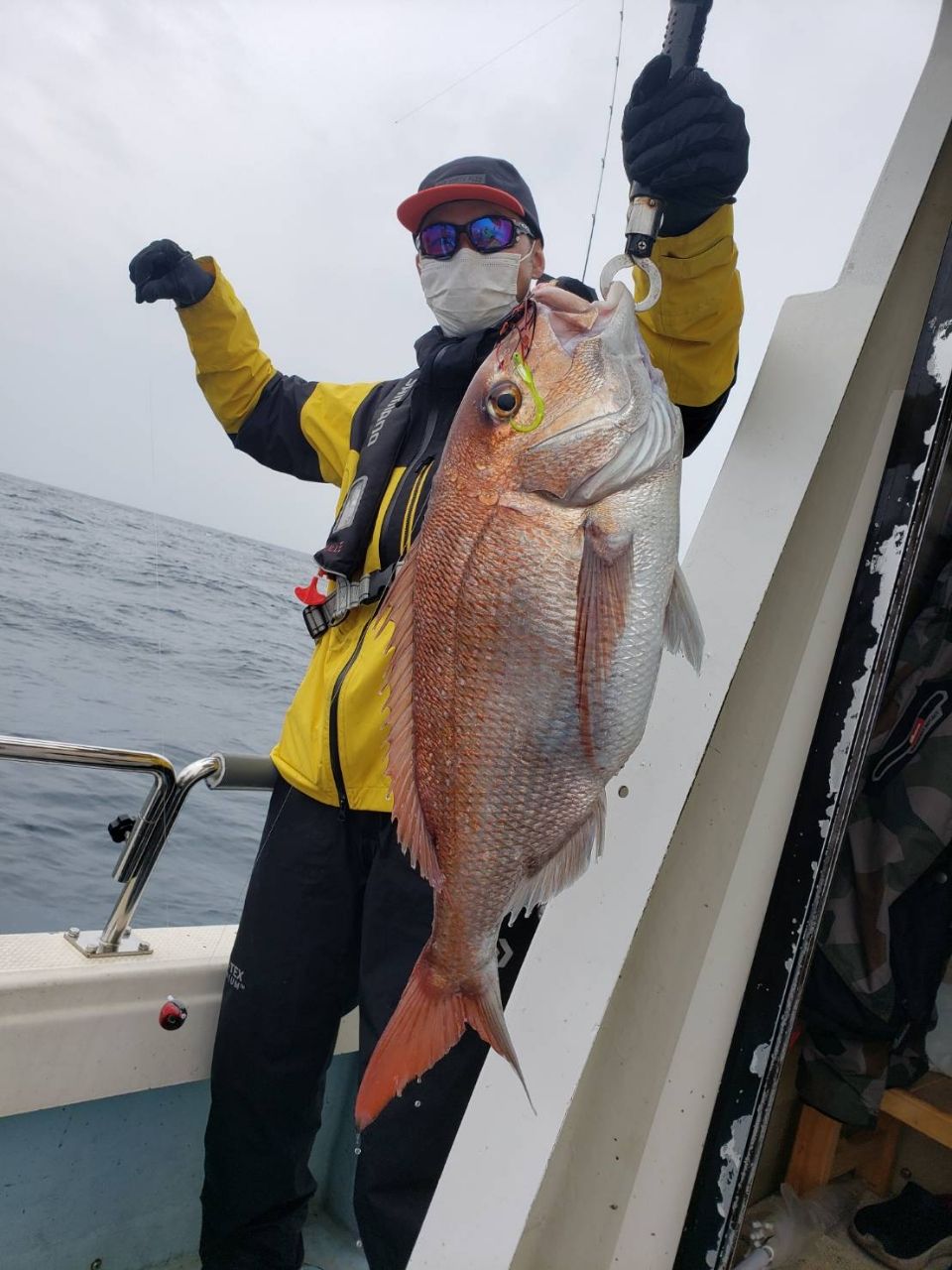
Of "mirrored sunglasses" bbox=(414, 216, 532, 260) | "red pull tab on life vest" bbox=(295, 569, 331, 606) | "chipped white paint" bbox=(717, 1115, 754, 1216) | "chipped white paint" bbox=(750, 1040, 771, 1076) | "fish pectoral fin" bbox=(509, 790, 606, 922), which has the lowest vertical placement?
"chipped white paint" bbox=(717, 1115, 754, 1216)

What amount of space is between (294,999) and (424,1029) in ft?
3.03

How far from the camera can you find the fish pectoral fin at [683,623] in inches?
38.7

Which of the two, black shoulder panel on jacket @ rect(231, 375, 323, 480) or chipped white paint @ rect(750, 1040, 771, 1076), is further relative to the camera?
black shoulder panel on jacket @ rect(231, 375, 323, 480)

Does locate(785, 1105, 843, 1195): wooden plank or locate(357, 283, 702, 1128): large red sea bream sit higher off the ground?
locate(357, 283, 702, 1128): large red sea bream

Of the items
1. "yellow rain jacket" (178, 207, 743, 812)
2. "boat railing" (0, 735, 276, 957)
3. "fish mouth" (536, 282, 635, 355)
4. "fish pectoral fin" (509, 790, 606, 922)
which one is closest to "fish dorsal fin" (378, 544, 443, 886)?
"fish pectoral fin" (509, 790, 606, 922)

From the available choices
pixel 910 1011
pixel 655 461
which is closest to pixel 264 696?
pixel 910 1011

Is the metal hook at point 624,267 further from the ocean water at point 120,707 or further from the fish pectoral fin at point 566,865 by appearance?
the ocean water at point 120,707

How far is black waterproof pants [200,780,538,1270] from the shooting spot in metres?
1.61

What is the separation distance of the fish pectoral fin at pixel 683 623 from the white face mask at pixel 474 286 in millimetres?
1140

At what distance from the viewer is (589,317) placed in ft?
3.28

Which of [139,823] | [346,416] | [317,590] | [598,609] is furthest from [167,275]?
[598,609]

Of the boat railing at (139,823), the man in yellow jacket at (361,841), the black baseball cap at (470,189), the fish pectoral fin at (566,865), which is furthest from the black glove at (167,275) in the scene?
the fish pectoral fin at (566,865)

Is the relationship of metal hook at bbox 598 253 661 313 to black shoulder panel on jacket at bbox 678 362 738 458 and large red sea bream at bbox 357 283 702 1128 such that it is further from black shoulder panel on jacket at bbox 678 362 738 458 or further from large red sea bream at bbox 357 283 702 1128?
black shoulder panel on jacket at bbox 678 362 738 458

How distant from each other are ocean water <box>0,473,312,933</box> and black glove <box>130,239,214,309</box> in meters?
1.51
